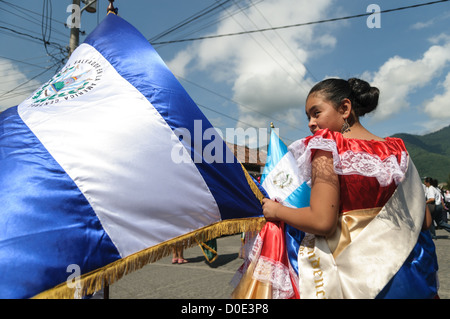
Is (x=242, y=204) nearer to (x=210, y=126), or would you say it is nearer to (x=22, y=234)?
(x=210, y=126)

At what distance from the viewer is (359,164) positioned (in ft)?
3.70

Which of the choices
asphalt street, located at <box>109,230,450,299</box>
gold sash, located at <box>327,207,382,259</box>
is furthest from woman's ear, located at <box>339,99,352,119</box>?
asphalt street, located at <box>109,230,450,299</box>

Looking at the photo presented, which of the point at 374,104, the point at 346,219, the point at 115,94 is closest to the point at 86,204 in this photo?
the point at 115,94

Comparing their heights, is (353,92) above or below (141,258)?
above

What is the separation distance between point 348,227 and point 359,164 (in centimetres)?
24

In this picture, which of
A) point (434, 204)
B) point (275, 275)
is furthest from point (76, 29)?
point (434, 204)

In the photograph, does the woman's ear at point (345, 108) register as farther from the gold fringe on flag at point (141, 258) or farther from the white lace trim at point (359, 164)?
the gold fringe on flag at point (141, 258)

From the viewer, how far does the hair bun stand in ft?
4.45

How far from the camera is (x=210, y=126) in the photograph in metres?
1.47

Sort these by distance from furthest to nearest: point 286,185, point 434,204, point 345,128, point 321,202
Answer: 1. point 434,204
2. point 286,185
3. point 345,128
4. point 321,202

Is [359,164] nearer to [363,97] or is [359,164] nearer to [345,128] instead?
[345,128]

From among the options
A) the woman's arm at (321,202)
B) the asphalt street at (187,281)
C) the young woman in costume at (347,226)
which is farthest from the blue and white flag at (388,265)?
the asphalt street at (187,281)
